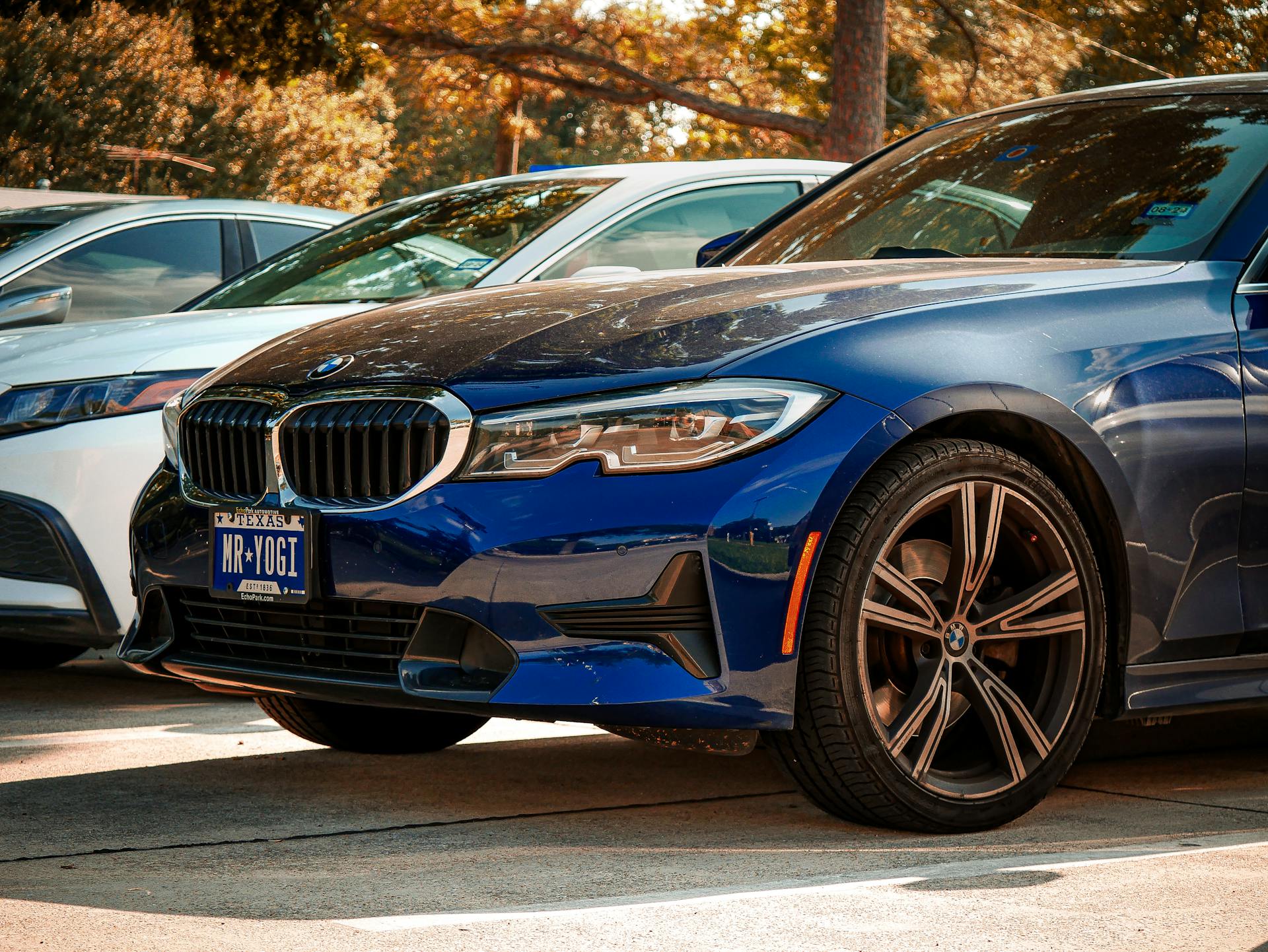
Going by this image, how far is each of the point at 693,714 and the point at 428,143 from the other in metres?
47.5

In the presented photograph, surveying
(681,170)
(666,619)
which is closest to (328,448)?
(666,619)

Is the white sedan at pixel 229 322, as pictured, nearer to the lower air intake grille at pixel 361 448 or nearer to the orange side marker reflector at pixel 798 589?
the lower air intake grille at pixel 361 448

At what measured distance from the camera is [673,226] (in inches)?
257

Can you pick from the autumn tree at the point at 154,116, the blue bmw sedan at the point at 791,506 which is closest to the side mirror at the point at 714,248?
the blue bmw sedan at the point at 791,506

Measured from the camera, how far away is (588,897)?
3189 millimetres

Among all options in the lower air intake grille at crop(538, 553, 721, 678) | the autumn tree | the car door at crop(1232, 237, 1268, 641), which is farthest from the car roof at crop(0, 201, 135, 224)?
the autumn tree

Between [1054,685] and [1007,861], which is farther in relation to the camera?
[1054,685]

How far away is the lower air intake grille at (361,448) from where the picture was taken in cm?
354

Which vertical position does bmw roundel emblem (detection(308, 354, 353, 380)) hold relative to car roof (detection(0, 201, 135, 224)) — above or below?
below

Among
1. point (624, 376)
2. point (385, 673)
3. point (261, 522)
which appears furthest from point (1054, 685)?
point (261, 522)

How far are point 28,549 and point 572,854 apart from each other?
8.49 feet

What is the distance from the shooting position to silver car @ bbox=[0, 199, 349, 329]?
678 cm

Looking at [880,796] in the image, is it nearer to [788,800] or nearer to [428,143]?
[788,800]

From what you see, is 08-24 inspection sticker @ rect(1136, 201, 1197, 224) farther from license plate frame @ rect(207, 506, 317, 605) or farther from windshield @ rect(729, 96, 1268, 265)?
license plate frame @ rect(207, 506, 317, 605)
